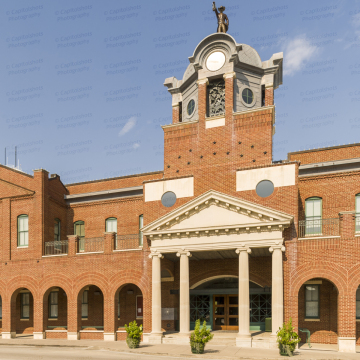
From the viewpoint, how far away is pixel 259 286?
82.4 ft

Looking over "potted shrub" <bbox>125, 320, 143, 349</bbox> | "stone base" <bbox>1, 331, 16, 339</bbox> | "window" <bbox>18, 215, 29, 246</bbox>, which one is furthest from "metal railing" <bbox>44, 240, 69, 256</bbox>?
"potted shrub" <bbox>125, 320, 143, 349</bbox>

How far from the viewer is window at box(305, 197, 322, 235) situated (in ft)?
80.0

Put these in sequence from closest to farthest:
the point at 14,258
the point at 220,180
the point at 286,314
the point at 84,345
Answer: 1. the point at 286,314
2. the point at 84,345
3. the point at 220,180
4. the point at 14,258

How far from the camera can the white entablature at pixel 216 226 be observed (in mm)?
21766

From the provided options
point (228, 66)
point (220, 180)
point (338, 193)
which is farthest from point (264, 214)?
point (228, 66)

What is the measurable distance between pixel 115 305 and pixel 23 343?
19.4ft

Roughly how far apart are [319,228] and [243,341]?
26.3 ft

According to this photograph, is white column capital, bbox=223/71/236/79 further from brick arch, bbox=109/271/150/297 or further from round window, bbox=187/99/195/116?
brick arch, bbox=109/271/150/297

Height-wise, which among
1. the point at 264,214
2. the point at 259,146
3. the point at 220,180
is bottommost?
the point at 264,214

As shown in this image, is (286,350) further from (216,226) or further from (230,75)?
(230,75)

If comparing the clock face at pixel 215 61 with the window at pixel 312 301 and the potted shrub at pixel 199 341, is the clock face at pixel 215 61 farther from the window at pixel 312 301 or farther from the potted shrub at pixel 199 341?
the potted shrub at pixel 199 341

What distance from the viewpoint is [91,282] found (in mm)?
26094

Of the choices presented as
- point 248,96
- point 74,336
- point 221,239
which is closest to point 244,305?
point 221,239

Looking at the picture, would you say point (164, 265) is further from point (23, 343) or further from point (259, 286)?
point (23, 343)
